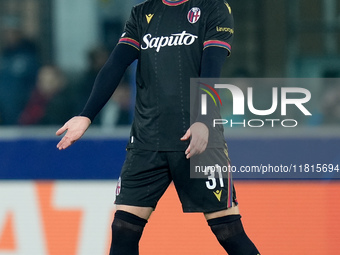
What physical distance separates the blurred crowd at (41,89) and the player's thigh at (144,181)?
1.40m

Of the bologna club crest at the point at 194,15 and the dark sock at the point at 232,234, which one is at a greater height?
the bologna club crest at the point at 194,15

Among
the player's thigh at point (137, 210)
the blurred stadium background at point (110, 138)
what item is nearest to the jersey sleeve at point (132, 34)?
the player's thigh at point (137, 210)

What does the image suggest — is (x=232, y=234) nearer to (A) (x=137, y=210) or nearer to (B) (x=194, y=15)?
(A) (x=137, y=210)

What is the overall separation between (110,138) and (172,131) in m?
1.42

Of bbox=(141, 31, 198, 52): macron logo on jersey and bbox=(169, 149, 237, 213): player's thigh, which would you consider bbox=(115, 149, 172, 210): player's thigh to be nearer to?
bbox=(169, 149, 237, 213): player's thigh

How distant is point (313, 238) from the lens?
464cm

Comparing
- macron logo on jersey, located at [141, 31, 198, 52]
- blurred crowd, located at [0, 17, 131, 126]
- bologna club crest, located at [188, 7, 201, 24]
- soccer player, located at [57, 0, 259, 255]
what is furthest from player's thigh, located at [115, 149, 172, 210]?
blurred crowd, located at [0, 17, 131, 126]

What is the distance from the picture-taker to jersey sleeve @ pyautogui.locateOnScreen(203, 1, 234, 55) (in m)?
3.39

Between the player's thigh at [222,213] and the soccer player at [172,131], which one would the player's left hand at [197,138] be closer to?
the soccer player at [172,131]

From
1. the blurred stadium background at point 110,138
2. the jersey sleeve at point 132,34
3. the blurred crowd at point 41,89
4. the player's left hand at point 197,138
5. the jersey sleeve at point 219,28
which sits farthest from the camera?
the blurred crowd at point 41,89

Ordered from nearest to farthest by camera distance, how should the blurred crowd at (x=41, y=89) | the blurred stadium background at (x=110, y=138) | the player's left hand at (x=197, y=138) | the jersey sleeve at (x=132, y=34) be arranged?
the player's left hand at (x=197, y=138), the jersey sleeve at (x=132, y=34), the blurred stadium background at (x=110, y=138), the blurred crowd at (x=41, y=89)

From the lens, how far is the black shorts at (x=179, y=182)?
3420 millimetres

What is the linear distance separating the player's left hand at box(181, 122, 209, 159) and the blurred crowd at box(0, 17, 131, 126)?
166 cm

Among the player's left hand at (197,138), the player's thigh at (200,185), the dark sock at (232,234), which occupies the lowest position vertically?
the dark sock at (232,234)
